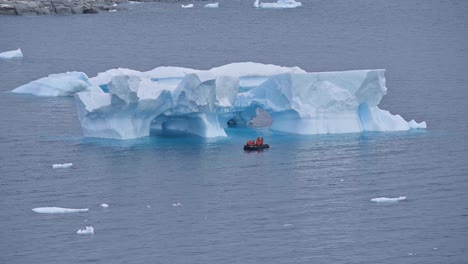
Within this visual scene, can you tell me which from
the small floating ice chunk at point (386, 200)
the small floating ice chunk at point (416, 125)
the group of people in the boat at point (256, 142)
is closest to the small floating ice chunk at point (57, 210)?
the small floating ice chunk at point (386, 200)

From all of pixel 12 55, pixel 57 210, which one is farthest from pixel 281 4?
pixel 57 210

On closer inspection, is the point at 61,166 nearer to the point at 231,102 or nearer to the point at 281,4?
the point at 231,102

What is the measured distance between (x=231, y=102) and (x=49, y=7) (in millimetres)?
50116

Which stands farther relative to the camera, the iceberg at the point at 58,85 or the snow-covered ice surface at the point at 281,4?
the snow-covered ice surface at the point at 281,4

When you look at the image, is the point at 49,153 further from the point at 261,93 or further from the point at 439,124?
the point at 439,124

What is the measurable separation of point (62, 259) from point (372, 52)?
126ft

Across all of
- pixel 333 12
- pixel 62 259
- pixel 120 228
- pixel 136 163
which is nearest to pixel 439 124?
pixel 136 163

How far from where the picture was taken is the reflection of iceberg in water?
31531 millimetres

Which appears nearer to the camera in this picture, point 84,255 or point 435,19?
point 84,255

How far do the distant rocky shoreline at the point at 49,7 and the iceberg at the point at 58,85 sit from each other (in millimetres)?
36817

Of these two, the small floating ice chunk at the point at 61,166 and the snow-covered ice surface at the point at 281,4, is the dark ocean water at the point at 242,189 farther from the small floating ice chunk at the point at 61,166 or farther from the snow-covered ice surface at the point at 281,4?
the snow-covered ice surface at the point at 281,4

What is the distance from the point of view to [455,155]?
31.4m

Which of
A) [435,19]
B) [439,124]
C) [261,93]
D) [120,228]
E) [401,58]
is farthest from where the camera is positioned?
[435,19]

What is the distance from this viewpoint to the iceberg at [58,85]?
134 feet
